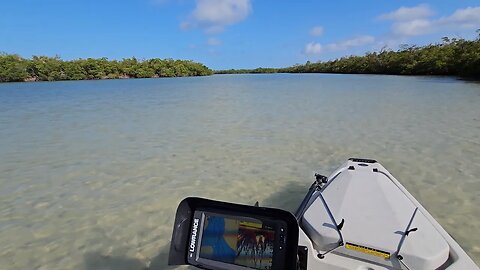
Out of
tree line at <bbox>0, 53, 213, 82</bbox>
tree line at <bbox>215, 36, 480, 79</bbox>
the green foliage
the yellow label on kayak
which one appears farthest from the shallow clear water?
tree line at <bbox>0, 53, 213, 82</bbox>

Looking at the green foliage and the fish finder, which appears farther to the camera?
the green foliage

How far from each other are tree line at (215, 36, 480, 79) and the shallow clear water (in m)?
19.4

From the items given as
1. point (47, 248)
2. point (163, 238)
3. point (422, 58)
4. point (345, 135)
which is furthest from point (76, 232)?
point (422, 58)

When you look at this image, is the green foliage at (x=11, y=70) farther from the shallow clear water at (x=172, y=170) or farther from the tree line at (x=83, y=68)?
the shallow clear water at (x=172, y=170)

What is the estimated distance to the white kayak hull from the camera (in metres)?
1.97

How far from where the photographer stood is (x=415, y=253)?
6.40 feet

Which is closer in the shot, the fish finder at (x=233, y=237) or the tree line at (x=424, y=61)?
the fish finder at (x=233, y=237)

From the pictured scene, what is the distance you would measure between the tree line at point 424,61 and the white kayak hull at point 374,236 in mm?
27482

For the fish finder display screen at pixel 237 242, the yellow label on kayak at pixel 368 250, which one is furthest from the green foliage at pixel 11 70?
the yellow label on kayak at pixel 368 250

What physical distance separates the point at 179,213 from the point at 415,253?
1.39 metres

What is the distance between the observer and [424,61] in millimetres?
33469

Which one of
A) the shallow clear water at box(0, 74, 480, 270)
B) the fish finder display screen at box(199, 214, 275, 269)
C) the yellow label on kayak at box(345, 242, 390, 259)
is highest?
the fish finder display screen at box(199, 214, 275, 269)

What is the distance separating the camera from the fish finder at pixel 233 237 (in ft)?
4.99

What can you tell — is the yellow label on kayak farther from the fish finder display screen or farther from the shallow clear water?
the shallow clear water
